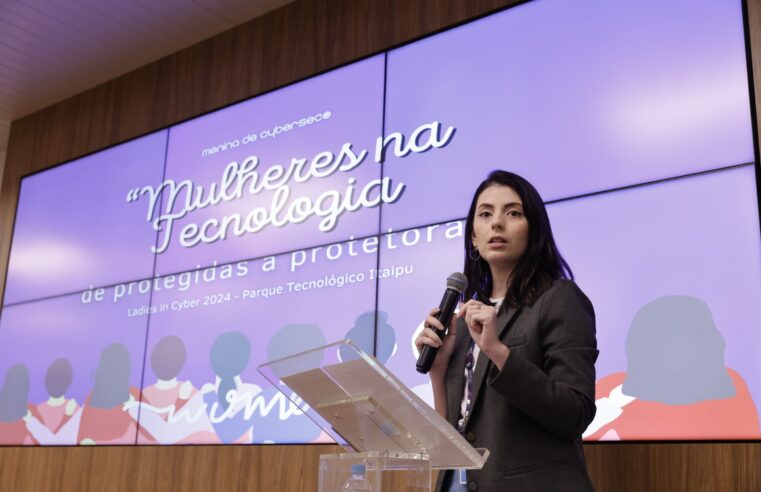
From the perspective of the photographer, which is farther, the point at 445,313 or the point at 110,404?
the point at 110,404

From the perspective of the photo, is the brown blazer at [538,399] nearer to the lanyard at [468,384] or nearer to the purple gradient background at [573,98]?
the lanyard at [468,384]

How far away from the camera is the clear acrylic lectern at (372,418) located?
1569 mm

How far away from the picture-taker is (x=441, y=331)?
1.98 meters

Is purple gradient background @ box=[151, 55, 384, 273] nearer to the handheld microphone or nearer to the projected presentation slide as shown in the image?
the projected presentation slide

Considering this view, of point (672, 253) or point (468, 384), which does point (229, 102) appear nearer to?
point (672, 253)

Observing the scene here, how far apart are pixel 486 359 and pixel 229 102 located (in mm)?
2981

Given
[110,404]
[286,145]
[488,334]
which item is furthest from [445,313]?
[110,404]

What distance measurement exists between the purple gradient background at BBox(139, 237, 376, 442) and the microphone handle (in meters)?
1.54

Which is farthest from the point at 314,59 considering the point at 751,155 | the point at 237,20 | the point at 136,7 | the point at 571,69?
the point at 751,155

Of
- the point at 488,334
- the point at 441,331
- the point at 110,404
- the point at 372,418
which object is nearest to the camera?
the point at 372,418

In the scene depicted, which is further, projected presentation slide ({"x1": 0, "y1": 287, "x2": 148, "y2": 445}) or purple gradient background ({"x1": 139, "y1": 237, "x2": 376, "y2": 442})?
projected presentation slide ({"x1": 0, "y1": 287, "x2": 148, "y2": 445})

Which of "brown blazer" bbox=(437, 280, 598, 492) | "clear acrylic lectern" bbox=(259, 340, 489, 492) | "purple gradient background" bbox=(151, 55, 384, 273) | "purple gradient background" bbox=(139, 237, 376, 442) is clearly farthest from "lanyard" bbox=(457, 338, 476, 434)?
"purple gradient background" bbox=(151, 55, 384, 273)

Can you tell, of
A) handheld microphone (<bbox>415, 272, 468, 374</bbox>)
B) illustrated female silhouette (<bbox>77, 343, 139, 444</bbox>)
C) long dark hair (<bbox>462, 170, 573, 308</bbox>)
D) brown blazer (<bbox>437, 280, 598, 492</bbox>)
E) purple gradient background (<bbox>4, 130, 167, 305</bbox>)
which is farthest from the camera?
purple gradient background (<bbox>4, 130, 167, 305</bbox>)

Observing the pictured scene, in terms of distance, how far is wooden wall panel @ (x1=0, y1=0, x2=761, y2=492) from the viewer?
258cm
